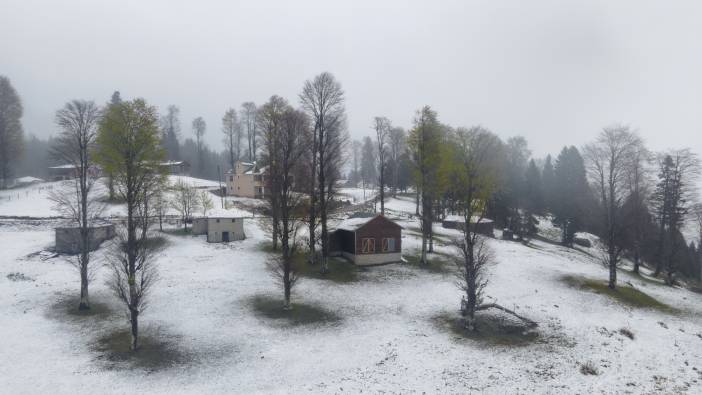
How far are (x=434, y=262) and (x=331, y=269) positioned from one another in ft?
33.2

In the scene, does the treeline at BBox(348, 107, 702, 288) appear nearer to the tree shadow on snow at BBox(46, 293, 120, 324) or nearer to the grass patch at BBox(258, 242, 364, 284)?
the grass patch at BBox(258, 242, 364, 284)

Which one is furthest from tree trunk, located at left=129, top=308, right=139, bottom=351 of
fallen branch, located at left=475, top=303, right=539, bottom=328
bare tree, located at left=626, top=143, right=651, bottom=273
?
bare tree, located at left=626, top=143, right=651, bottom=273

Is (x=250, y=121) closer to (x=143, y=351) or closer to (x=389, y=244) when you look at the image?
(x=389, y=244)

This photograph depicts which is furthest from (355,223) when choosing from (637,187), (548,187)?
(548,187)

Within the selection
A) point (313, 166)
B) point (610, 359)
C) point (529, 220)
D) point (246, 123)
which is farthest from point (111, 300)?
point (246, 123)

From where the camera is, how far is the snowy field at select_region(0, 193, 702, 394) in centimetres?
1644

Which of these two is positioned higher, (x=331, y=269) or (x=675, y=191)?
(x=675, y=191)

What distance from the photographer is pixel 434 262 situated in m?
36.1

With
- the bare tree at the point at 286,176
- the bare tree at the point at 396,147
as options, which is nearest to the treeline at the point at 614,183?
the bare tree at the point at 286,176

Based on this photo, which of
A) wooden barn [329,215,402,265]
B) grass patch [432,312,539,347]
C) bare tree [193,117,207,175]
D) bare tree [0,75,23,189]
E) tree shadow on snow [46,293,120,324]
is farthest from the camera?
bare tree [193,117,207,175]

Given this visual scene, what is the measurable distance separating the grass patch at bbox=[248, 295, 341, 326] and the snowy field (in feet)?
1.58

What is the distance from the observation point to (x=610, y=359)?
1861 cm

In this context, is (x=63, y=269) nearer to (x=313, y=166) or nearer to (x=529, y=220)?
(x=313, y=166)

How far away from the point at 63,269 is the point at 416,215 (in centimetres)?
4745
